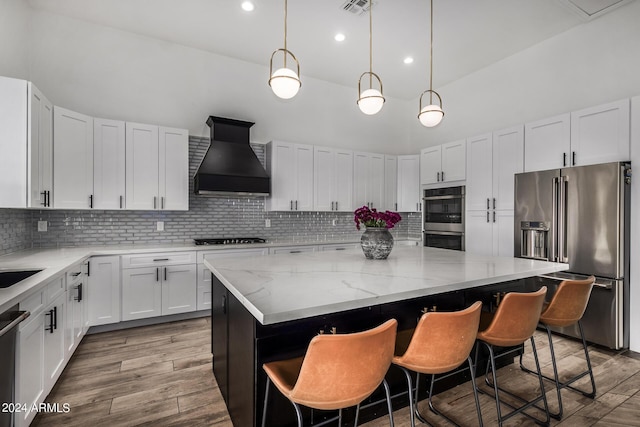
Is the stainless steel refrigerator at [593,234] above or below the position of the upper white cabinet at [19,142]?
below

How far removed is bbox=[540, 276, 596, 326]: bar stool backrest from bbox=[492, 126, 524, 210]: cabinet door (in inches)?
74.7

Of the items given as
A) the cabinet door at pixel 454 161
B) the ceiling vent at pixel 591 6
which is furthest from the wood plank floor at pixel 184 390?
the ceiling vent at pixel 591 6

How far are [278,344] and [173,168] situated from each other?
10.0ft

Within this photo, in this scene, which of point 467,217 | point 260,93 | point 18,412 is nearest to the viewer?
point 18,412

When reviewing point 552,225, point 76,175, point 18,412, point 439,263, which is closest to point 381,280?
A: point 439,263

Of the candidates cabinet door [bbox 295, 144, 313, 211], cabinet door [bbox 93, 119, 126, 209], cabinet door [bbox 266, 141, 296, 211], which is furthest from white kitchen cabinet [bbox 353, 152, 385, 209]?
cabinet door [bbox 93, 119, 126, 209]

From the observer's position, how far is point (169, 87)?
4.09 meters

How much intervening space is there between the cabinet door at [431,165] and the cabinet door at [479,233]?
32.9 inches

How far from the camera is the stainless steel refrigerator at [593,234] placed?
9.28ft

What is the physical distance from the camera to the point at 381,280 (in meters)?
1.80

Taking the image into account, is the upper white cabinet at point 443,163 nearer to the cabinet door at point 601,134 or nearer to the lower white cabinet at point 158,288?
the cabinet door at point 601,134

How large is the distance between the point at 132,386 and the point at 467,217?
4.19 m

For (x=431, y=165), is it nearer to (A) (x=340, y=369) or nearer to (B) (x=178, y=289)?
(B) (x=178, y=289)

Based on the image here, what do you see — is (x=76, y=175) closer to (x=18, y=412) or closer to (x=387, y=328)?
(x=18, y=412)
